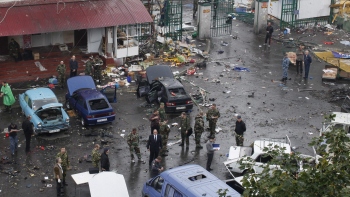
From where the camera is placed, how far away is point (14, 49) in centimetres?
2956

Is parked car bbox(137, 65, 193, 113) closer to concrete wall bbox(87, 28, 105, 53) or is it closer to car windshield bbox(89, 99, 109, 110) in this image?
car windshield bbox(89, 99, 109, 110)

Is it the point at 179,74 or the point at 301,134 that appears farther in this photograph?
the point at 179,74

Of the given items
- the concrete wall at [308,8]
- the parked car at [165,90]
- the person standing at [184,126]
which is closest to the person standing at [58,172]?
the person standing at [184,126]

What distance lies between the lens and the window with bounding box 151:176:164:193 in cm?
1622

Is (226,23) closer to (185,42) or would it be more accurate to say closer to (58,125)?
(185,42)

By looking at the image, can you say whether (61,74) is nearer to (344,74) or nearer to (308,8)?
(344,74)

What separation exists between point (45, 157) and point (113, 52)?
37.1ft

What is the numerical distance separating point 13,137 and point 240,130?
8237 mm

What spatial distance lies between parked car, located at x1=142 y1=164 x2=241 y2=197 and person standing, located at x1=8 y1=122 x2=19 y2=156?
6.23 metres

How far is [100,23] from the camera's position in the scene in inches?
1166

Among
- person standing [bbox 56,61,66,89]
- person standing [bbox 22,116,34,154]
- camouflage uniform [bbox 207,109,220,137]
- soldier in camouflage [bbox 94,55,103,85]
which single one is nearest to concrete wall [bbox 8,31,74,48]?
soldier in camouflage [bbox 94,55,103,85]

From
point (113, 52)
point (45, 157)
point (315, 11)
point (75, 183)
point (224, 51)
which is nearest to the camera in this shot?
point (75, 183)

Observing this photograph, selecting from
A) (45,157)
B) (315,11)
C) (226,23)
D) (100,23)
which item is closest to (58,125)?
(45,157)

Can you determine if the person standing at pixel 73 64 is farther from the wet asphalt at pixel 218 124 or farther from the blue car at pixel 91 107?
the blue car at pixel 91 107
